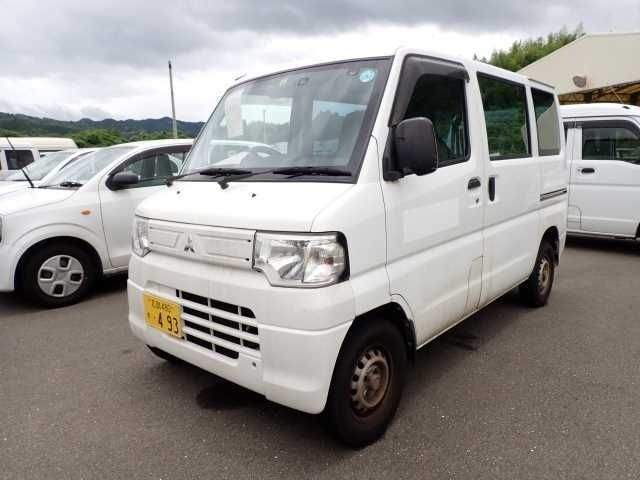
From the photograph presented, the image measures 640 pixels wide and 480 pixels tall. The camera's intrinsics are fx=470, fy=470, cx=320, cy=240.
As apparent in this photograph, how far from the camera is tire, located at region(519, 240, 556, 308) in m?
4.36

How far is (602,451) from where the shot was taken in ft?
7.72

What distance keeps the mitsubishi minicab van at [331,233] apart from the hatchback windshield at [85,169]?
2.80 meters

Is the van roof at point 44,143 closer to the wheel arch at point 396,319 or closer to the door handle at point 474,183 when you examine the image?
the door handle at point 474,183

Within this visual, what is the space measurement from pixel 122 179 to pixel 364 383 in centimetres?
378

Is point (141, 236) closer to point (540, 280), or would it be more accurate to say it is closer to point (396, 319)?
point (396, 319)

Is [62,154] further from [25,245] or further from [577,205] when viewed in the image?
[577,205]

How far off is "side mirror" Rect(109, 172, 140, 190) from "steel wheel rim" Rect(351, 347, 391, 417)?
12.2ft

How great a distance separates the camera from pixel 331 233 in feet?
6.67

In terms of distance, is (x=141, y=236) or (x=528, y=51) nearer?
(x=141, y=236)

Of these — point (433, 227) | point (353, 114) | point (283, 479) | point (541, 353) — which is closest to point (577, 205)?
point (541, 353)

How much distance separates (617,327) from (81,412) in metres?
4.18

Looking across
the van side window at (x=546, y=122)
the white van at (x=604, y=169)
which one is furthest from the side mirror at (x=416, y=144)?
the white van at (x=604, y=169)

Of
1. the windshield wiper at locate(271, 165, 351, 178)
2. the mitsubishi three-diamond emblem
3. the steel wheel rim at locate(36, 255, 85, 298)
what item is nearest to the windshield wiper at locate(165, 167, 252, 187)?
the windshield wiper at locate(271, 165, 351, 178)

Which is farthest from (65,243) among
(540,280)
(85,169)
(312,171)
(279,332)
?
(540,280)
